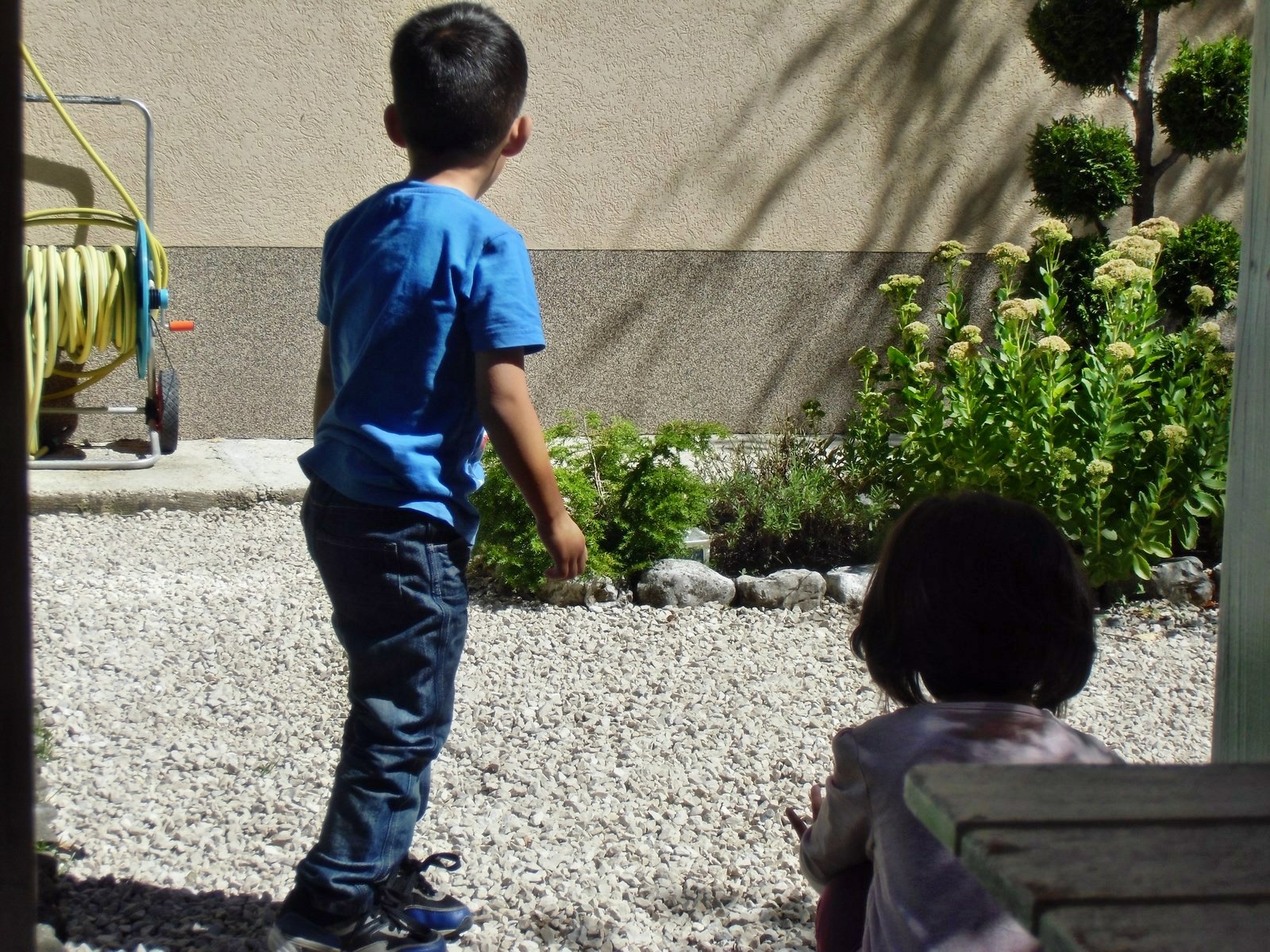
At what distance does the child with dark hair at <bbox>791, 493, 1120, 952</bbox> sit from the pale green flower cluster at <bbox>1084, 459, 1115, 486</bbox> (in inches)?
94.0

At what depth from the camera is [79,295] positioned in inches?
209

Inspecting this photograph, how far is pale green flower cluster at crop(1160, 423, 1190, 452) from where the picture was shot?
390cm

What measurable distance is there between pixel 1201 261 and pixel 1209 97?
707 mm

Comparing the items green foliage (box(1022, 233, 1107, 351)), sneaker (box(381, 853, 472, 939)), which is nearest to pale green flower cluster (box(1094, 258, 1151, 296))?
green foliage (box(1022, 233, 1107, 351))

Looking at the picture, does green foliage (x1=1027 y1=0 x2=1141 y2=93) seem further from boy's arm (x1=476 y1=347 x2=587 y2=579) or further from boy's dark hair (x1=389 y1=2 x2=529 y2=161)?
boy's arm (x1=476 y1=347 x2=587 y2=579)

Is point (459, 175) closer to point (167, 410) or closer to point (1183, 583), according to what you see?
point (1183, 583)

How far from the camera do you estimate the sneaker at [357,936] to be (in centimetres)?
211

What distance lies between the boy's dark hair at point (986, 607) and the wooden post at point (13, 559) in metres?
1.01

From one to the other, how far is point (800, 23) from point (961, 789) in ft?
20.5

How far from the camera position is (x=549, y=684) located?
3.52m

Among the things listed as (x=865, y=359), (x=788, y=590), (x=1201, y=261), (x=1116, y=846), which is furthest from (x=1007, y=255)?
(x=1116, y=846)

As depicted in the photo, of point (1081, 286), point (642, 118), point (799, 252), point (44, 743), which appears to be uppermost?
point (642, 118)

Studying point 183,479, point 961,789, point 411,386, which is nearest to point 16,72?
point 961,789

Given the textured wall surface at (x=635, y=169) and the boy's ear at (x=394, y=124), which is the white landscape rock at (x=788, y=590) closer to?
the boy's ear at (x=394, y=124)
